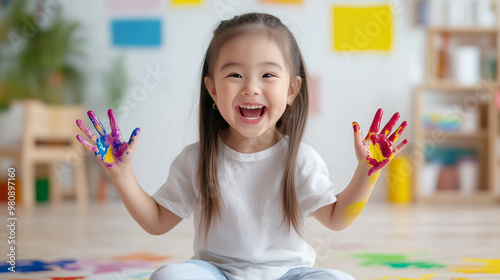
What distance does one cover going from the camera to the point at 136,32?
3.72m

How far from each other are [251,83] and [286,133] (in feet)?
0.48

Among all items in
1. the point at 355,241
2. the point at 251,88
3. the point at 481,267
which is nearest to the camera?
the point at 251,88

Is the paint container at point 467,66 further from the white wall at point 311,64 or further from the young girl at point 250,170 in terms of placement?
the young girl at point 250,170

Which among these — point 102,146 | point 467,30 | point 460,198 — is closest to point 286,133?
point 102,146

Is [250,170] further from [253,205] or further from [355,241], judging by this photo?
[355,241]

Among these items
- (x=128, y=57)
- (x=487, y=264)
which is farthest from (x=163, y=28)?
(x=487, y=264)

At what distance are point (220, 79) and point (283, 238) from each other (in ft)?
0.93

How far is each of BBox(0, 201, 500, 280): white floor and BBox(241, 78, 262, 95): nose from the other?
38cm

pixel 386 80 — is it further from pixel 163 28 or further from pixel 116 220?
pixel 116 220

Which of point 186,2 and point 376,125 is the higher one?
point 186,2

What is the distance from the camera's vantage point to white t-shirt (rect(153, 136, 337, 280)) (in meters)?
0.96

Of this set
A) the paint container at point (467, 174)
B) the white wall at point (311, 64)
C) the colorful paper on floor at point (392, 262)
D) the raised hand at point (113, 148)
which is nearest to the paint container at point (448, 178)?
the paint container at point (467, 174)

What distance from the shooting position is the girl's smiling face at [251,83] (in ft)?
3.05

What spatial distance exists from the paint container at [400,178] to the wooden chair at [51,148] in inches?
73.4
